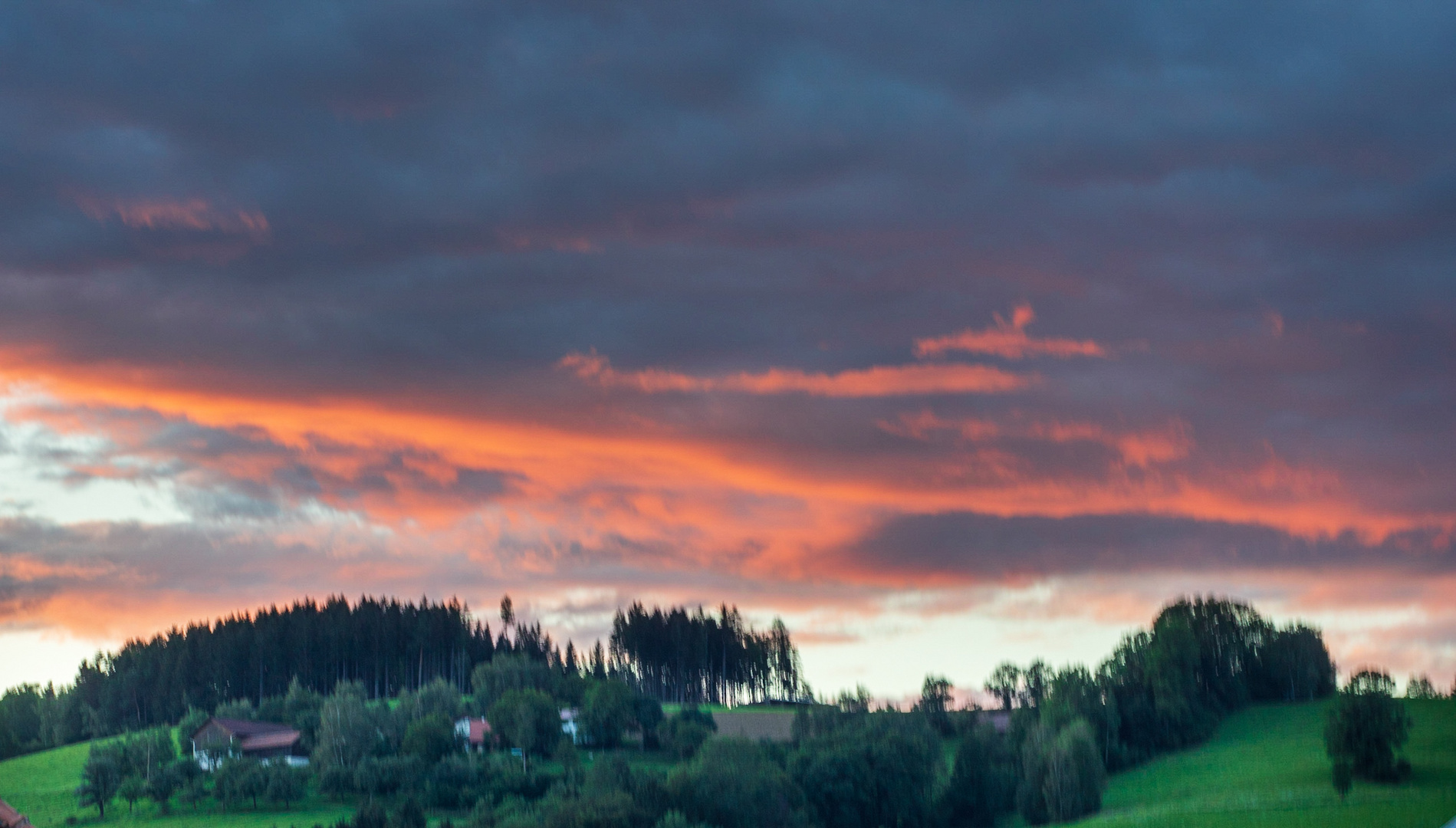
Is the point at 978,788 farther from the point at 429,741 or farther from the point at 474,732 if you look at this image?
the point at 474,732

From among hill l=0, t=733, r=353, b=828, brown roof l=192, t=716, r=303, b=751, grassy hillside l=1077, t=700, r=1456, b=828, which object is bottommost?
grassy hillside l=1077, t=700, r=1456, b=828

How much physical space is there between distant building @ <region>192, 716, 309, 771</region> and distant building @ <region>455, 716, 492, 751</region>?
1765cm

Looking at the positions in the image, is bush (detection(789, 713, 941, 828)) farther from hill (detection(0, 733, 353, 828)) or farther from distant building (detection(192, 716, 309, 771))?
distant building (detection(192, 716, 309, 771))

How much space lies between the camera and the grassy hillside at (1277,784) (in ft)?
319

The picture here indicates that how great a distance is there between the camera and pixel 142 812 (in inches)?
4902

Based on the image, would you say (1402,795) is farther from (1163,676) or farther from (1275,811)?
(1163,676)

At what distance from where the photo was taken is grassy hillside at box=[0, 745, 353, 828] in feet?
384

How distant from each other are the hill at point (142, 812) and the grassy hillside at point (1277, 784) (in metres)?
68.4

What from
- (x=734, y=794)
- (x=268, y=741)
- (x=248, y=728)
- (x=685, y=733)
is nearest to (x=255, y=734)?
(x=248, y=728)

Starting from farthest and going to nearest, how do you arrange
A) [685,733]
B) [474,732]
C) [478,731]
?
[685,733]
[478,731]
[474,732]

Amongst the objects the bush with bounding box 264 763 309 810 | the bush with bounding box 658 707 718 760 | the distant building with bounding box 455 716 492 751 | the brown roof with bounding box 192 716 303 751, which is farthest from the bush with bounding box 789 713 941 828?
the brown roof with bounding box 192 716 303 751

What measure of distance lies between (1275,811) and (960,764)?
32.9 metres

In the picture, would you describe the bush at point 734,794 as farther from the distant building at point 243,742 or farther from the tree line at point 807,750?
the distant building at point 243,742

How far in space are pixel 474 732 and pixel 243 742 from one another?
2624cm
